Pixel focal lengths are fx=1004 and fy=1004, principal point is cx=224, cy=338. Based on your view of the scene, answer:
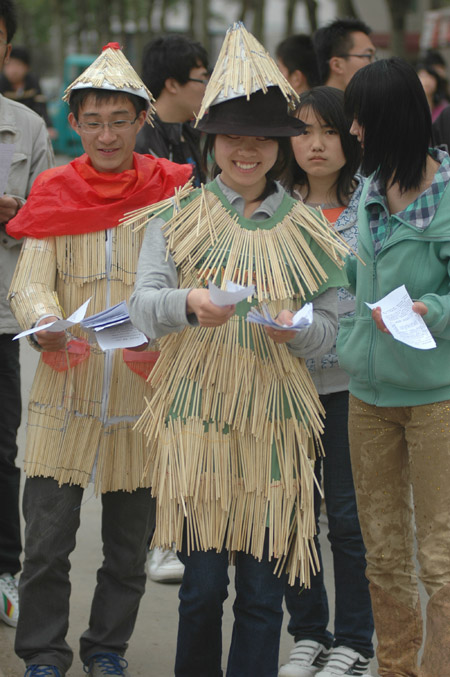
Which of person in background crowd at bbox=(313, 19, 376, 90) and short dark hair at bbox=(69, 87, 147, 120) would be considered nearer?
short dark hair at bbox=(69, 87, 147, 120)

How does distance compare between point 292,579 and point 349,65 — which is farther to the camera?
point 349,65

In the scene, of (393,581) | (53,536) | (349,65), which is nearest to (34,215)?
(53,536)

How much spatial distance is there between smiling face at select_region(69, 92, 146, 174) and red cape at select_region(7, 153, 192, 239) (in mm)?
43

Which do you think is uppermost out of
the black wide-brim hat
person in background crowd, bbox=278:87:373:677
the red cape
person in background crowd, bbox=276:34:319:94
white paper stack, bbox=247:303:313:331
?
person in background crowd, bbox=276:34:319:94

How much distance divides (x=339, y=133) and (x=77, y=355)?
1.32 metres

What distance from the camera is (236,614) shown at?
287 centimetres

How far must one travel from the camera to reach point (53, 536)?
3182 mm

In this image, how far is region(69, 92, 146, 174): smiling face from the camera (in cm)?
315

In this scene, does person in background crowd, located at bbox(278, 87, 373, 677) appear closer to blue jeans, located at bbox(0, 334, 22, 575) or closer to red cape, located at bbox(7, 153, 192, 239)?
red cape, located at bbox(7, 153, 192, 239)

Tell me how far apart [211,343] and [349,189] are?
1258 millimetres

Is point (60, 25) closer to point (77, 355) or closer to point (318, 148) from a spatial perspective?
point (318, 148)

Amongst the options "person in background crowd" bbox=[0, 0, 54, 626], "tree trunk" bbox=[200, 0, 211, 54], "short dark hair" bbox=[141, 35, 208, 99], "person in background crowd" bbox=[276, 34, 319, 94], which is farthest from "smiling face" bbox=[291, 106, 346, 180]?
"tree trunk" bbox=[200, 0, 211, 54]

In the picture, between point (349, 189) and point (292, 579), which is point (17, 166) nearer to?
point (349, 189)

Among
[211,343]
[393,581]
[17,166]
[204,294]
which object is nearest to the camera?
[204,294]
